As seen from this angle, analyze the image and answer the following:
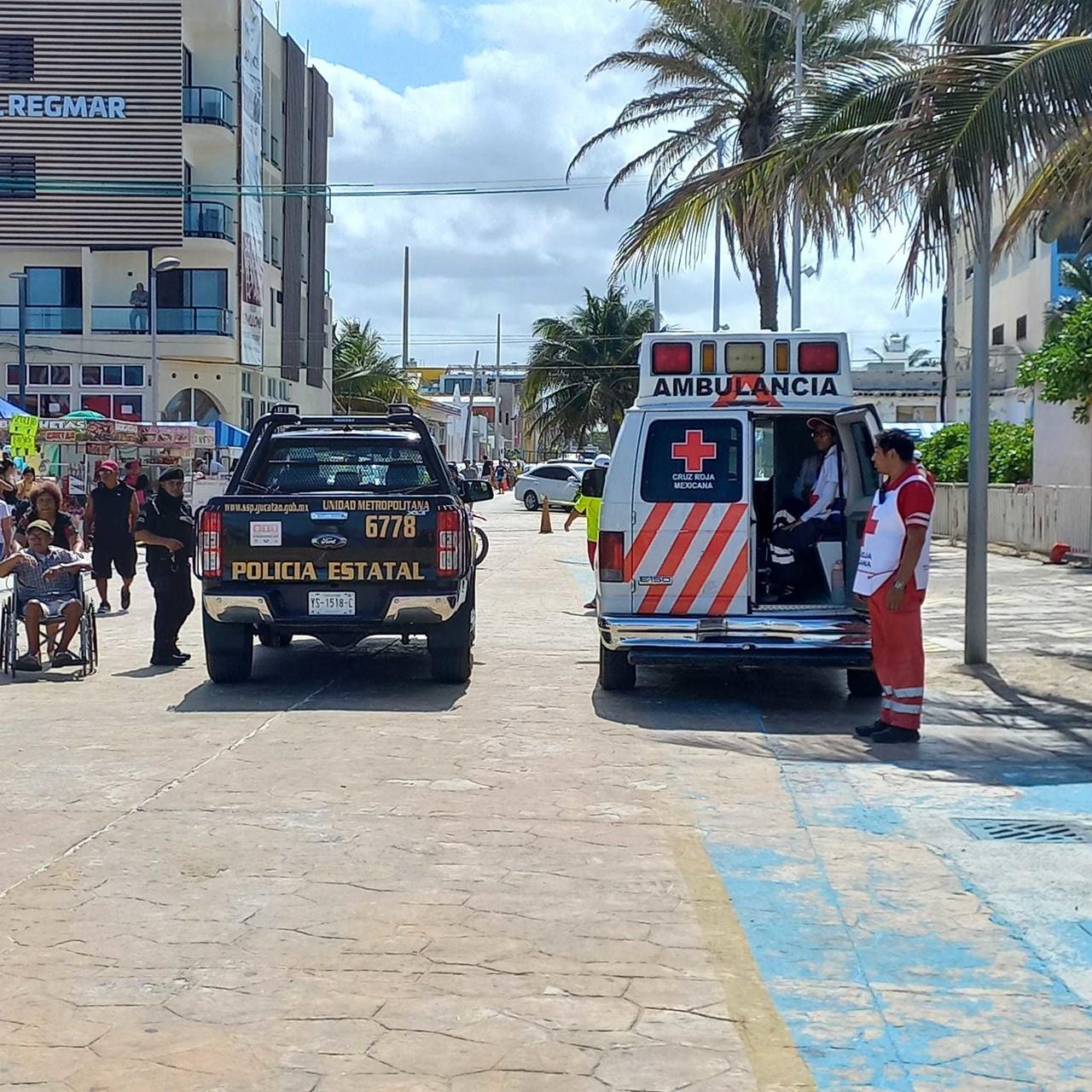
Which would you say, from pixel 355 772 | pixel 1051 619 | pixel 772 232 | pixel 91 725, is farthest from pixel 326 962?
pixel 1051 619

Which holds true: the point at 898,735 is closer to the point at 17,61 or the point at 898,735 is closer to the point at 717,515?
the point at 717,515

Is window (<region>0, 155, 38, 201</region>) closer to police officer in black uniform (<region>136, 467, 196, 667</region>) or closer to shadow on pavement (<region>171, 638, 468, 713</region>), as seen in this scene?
shadow on pavement (<region>171, 638, 468, 713</region>)

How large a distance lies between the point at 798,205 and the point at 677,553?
10.6 ft

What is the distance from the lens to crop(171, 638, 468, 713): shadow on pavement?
10805 mm

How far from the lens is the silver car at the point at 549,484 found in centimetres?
5247

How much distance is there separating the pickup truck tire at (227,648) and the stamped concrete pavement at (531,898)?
0.56m

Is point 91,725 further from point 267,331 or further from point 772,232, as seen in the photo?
point 267,331

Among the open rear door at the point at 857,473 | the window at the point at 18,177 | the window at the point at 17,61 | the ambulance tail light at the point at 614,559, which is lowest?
the ambulance tail light at the point at 614,559

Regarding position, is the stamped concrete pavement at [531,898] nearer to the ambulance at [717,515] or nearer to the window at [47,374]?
the ambulance at [717,515]

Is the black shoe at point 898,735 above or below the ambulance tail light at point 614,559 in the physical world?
below

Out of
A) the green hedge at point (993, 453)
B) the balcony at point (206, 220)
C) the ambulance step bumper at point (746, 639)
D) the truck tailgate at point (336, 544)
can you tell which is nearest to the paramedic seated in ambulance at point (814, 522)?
the ambulance step bumper at point (746, 639)

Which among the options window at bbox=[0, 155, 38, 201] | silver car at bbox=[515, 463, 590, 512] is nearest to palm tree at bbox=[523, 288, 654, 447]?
silver car at bbox=[515, 463, 590, 512]

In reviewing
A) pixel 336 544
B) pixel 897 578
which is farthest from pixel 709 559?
pixel 336 544

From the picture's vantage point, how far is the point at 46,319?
49.6m
